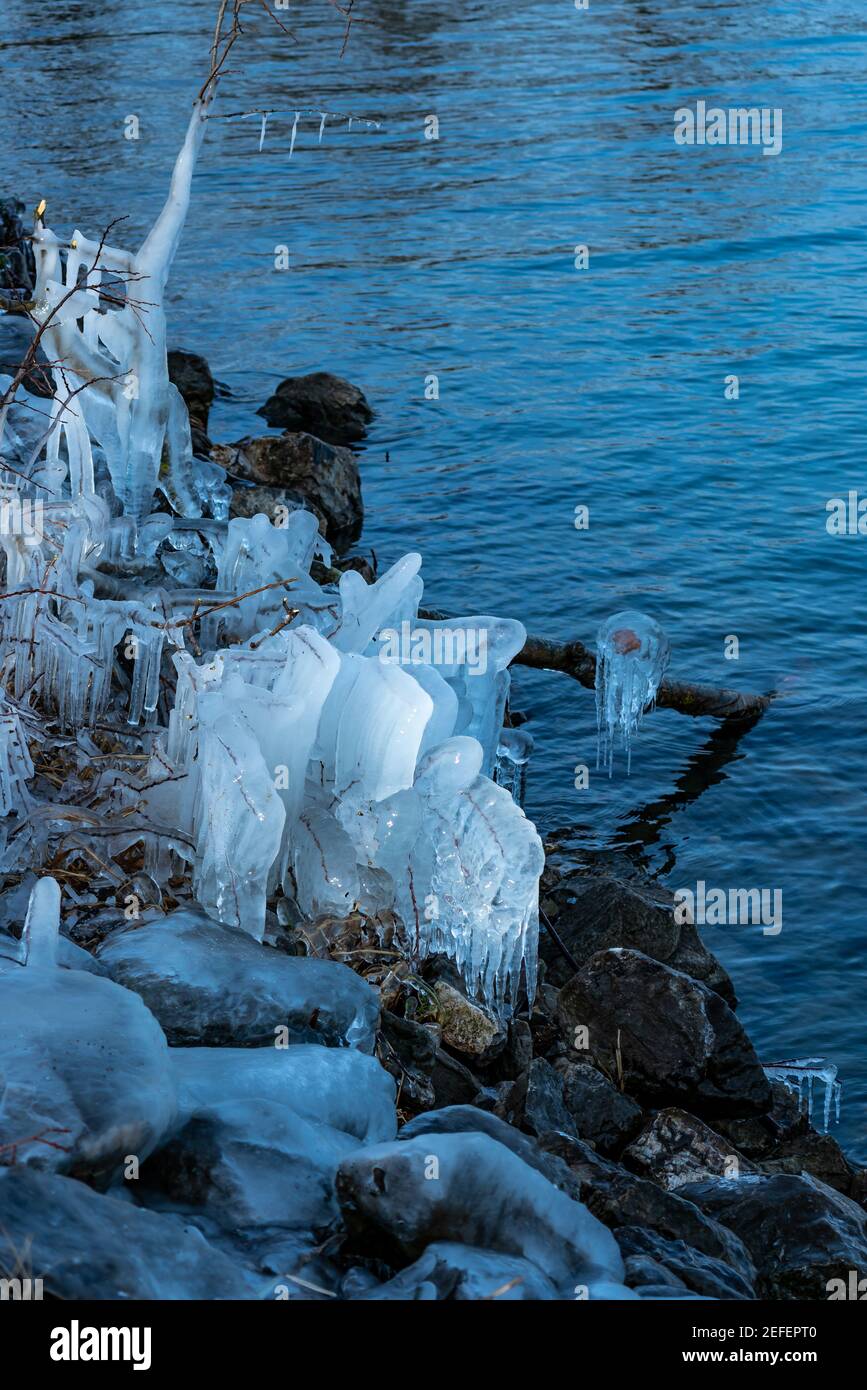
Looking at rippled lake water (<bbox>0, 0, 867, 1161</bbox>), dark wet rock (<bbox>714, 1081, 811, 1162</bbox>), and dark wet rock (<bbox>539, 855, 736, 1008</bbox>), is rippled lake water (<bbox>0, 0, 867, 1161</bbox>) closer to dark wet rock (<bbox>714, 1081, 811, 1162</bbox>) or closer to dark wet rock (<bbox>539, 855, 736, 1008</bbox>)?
dark wet rock (<bbox>714, 1081, 811, 1162</bbox>)

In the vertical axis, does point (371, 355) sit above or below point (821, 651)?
above

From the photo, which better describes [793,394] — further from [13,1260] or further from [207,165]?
[13,1260]

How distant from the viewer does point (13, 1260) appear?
422 cm

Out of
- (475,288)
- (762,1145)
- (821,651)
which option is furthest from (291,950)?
(475,288)

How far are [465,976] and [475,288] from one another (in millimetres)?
19090

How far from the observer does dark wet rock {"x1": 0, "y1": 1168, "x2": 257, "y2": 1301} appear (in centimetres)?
429

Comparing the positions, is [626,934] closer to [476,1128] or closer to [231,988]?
[231,988]

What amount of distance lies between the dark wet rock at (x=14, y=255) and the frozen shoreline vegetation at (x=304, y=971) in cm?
853

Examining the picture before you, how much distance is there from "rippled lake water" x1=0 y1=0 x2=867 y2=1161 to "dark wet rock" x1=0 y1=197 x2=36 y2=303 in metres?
2.49

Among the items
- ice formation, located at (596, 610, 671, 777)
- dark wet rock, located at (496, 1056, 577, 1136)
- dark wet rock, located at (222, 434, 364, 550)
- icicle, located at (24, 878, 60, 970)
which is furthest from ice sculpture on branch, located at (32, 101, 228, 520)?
dark wet rock, located at (222, 434, 364, 550)

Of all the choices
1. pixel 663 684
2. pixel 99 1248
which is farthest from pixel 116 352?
pixel 99 1248

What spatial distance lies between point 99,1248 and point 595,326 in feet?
69.0

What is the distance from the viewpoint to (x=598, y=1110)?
8.52m

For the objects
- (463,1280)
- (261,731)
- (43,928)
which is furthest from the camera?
(261,731)
